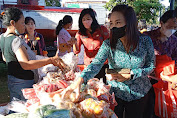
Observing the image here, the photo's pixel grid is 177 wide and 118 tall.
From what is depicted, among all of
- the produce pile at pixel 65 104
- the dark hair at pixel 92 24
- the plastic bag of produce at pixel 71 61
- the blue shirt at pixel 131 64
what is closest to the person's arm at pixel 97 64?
the blue shirt at pixel 131 64

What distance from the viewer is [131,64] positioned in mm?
1517

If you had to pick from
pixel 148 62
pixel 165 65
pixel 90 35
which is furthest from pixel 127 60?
pixel 90 35

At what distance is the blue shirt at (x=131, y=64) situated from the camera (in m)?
1.50

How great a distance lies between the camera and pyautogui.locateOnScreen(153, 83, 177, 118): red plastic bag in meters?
1.94

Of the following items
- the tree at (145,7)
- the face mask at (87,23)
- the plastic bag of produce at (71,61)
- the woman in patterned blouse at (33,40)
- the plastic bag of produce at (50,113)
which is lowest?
the plastic bag of produce at (50,113)

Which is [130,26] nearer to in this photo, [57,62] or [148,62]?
[148,62]

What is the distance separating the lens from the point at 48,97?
3.97ft

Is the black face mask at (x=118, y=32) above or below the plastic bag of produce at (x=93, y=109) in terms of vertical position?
above

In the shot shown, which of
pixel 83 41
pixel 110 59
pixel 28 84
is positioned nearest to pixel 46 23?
pixel 83 41

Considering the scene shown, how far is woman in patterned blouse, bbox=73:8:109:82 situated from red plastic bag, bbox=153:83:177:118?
0.89 meters

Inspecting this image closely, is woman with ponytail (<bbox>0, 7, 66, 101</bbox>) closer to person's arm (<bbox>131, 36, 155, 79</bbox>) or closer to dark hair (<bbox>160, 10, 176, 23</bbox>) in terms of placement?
person's arm (<bbox>131, 36, 155, 79</bbox>)

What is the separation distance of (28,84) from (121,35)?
1242mm

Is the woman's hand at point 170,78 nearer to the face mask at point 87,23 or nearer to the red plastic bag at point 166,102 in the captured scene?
the red plastic bag at point 166,102

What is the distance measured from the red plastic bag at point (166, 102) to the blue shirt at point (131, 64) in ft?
1.60
